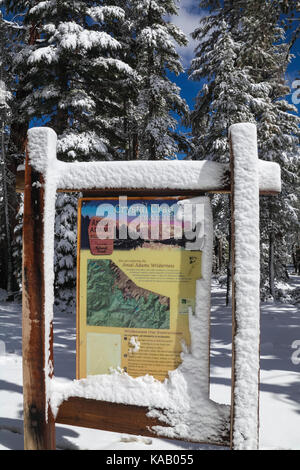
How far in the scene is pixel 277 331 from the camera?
7871 mm

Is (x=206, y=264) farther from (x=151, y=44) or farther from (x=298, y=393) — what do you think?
(x=151, y=44)

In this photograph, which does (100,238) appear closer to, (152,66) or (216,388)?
(216,388)

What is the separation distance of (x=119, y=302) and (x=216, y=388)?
2.97 meters

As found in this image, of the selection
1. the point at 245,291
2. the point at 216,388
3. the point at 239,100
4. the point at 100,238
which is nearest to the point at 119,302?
the point at 100,238

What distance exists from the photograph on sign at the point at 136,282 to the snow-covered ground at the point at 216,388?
1.33 meters

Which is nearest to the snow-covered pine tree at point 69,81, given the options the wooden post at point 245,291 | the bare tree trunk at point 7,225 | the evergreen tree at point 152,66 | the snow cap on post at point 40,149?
the evergreen tree at point 152,66

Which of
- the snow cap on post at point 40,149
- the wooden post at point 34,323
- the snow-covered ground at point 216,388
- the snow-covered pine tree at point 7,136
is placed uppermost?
the snow-covered pine tree at point 7,136

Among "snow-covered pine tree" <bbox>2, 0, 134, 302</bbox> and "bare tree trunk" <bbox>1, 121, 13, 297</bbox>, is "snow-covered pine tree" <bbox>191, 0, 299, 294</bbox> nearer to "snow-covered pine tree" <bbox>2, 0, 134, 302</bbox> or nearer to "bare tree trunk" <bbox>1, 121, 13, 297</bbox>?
"snow-covered pine tree" <bbox>2, 0, 134, 302</bbox>

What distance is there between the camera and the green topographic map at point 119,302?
177cm

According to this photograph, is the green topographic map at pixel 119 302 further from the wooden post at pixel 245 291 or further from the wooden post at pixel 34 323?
the wooden post at pixel 245 291

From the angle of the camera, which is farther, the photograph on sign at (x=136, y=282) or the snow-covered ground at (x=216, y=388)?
the snow-covered ground at (x=216, y=388)

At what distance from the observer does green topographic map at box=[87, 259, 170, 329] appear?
69.6 inches

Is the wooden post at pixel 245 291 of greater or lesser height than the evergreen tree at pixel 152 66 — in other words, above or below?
below

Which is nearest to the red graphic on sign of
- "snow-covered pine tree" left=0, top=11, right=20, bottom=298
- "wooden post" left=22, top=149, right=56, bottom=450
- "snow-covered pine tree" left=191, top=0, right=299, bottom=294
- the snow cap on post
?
"wooden post" left=22, top=149, right=56, bottom=450
